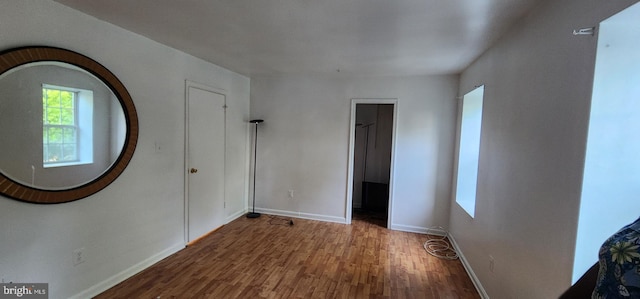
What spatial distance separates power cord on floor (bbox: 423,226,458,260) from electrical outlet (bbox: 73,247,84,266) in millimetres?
3553

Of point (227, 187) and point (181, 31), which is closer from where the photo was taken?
point (181, 31)

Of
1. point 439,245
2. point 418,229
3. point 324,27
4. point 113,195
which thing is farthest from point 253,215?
point 324,27

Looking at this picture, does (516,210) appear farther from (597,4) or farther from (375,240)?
(375,240)

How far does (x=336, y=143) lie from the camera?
4250 mm

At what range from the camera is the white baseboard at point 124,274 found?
7.28 ft

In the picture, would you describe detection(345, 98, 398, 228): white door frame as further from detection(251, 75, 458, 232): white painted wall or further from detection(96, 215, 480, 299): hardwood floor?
detection(96, 215, 480, 299): hardwood floor

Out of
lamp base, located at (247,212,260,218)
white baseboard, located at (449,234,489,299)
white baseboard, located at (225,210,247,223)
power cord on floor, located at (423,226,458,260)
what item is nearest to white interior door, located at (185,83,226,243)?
white baseboard, located at (225,210,247,223)

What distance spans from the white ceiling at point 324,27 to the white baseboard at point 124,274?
2.25 m

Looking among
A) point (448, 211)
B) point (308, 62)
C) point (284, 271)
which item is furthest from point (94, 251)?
point (448, 211)

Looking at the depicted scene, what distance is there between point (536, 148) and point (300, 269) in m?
2.33

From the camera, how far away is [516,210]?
1847 millimetres

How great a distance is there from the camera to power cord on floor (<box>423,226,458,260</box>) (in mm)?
3285

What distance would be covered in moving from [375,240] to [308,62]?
2570 millimetres

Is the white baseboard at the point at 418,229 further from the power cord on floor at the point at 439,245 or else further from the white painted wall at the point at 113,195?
the white painted wall at the point at 113,195
